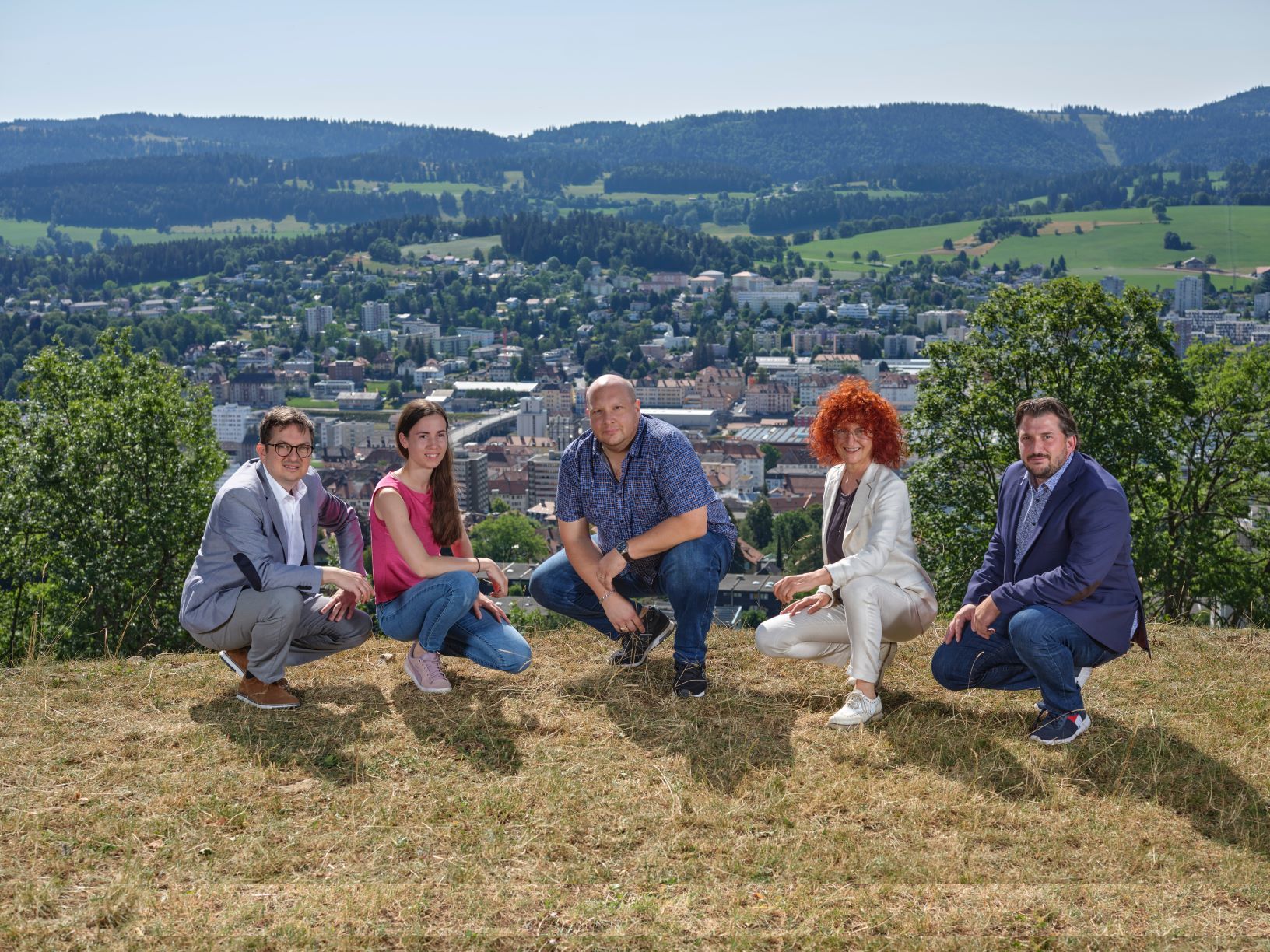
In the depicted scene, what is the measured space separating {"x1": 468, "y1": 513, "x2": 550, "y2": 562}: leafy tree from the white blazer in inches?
1510

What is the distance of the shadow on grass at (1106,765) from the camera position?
2.99 meters

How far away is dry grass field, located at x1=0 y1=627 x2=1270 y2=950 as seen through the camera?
2.42 metres

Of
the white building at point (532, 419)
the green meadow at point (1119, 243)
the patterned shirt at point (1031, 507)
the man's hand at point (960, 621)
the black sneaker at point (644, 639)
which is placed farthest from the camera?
the green meadow at point (1119, 243)

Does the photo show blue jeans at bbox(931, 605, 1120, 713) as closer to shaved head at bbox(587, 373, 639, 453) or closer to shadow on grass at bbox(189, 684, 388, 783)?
shaved head at bbox(587, 373, 639, 453)

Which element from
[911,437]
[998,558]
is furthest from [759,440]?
[998,558]

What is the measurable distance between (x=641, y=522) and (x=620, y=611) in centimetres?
30

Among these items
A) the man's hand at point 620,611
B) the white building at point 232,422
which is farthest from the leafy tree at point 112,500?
the white building at point 232,422

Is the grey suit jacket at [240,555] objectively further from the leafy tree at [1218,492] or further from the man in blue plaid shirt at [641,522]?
the leafy tree at [1218,492]

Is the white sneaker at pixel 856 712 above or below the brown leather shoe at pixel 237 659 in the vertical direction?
below

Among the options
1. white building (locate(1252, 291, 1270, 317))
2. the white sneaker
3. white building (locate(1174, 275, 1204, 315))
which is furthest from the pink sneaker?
white building (locate(1252, 291, 1270, 317))

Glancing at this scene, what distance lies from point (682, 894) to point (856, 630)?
136 cm

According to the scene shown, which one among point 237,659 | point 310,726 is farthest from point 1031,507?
point 237,659

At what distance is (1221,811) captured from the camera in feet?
9.77

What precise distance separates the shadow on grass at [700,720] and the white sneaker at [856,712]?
0.15 meters
